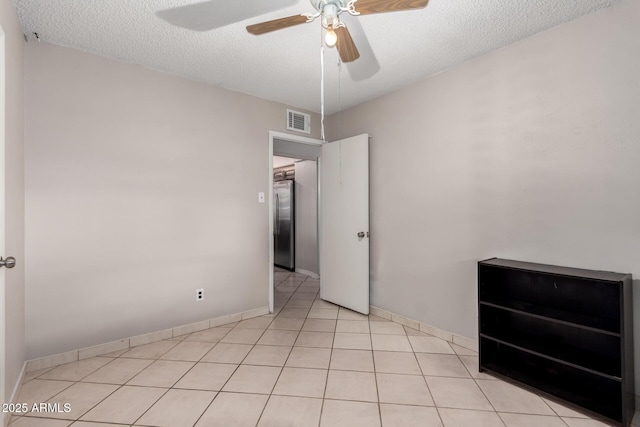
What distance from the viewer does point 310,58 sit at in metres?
2.54

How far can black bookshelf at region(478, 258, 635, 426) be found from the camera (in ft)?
5.66

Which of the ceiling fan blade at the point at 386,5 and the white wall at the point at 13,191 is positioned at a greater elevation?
the ceiling fan blade at the point at 386,5

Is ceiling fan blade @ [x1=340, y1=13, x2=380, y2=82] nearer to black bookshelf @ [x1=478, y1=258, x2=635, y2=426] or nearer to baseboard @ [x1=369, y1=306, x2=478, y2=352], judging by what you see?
black bookshelf @ [x1=478, y1=258, x2=635, y2=426]

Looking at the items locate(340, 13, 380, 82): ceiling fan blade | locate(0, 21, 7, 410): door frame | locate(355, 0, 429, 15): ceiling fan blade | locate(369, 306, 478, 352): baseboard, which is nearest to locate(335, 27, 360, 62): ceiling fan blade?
locate(355, 0, 429, 15): ceiling fan blade

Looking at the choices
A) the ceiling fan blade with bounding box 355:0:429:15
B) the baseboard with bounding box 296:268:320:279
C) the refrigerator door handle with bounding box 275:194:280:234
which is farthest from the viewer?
the refrigerator door handle with bounding box 275:194:280:234

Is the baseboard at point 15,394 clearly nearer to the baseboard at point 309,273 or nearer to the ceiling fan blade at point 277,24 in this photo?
the ceiling fan blade at point 277,24

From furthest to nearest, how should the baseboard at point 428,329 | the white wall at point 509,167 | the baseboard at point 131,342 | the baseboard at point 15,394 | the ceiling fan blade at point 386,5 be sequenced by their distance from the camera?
the baseboard at point 428,329 < the baseboard at point 131,342 < the white wall at point 509,167 < the baseboard at point 15,394 < the ceiling fan blade at point 386,5

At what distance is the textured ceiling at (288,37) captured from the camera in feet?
6.26

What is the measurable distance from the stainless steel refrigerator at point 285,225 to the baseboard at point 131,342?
259 centimetres

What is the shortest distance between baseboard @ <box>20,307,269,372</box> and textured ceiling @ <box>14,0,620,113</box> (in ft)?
7.80

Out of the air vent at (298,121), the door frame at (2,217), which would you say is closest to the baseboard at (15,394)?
the door frame at (2,217)

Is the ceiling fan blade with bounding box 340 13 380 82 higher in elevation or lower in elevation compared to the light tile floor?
higher

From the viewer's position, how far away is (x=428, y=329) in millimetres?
2902

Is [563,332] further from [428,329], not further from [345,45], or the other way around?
[345,45]
